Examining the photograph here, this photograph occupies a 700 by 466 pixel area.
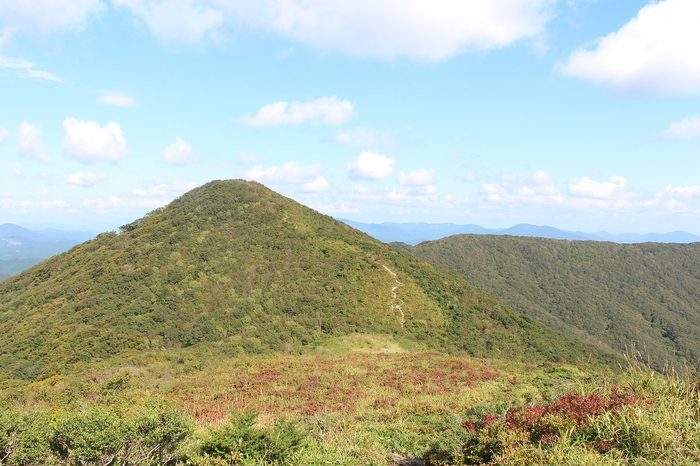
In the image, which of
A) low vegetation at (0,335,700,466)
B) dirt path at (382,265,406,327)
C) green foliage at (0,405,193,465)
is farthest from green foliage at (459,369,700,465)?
dirt path at (382,265,406,327)

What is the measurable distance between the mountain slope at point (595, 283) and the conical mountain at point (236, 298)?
48.4m

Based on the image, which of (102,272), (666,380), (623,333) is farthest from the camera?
(623,333)

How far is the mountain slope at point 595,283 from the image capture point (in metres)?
78.1

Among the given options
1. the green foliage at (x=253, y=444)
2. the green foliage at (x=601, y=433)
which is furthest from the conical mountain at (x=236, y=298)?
the green foliage at (x=601, y=433)

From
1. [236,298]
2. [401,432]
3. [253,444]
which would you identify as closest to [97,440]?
[253,444]

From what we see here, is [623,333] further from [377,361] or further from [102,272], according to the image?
[102,272]

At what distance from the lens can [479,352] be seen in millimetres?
31094

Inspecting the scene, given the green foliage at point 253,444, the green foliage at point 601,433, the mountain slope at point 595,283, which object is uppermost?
the green foliage at point 601,433

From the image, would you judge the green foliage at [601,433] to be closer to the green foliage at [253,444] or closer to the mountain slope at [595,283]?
the green foliage at [253,444]

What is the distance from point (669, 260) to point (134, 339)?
12074cm

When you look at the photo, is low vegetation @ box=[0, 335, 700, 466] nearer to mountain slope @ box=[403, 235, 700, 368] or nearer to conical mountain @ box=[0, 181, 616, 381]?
conical mountain @ box=[0, 181, 616, 381]

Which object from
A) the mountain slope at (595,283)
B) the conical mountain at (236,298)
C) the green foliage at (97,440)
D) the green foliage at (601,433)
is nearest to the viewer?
the green foliage at (601,433)

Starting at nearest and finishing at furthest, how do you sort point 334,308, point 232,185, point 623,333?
point 334,308, point 232,185, point 623,333

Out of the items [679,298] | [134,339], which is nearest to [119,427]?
[134,339]
